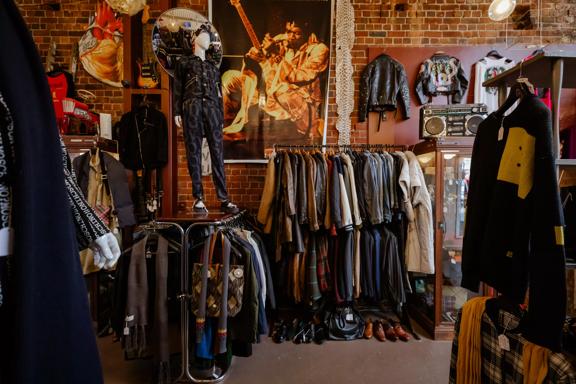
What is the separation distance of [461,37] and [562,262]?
341 cm

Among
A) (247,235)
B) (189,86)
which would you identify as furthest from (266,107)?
(247,235)

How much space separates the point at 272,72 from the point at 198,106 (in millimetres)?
1351

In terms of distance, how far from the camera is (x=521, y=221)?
110cm

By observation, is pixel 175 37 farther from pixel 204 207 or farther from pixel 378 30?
pixel 378 30

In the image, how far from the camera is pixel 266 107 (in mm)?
3379

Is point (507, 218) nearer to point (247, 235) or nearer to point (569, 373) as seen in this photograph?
point (569, 373)

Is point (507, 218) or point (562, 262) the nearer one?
point (562, 262)

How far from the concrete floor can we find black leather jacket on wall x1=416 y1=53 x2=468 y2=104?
2.62m

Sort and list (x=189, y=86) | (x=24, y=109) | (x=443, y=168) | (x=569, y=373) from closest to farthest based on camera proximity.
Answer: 1. (x=24, y=109)
2. (x=569, y=373)
3. (x=189, y=86)
4. (x=443, y=168)

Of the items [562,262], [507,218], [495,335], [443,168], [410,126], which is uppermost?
[410,126]

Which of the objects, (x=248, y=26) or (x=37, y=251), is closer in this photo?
(x=37, y=251)

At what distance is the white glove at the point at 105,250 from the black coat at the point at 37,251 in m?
0.20

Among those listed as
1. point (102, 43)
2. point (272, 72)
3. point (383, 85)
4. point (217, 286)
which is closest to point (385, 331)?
point (217, 286)

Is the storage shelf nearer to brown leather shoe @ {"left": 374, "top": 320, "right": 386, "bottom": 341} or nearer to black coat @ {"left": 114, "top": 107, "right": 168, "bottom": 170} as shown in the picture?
brown leather shoe @ {"left": 374, "top": 320, "right": 386, "bottom": 341}
